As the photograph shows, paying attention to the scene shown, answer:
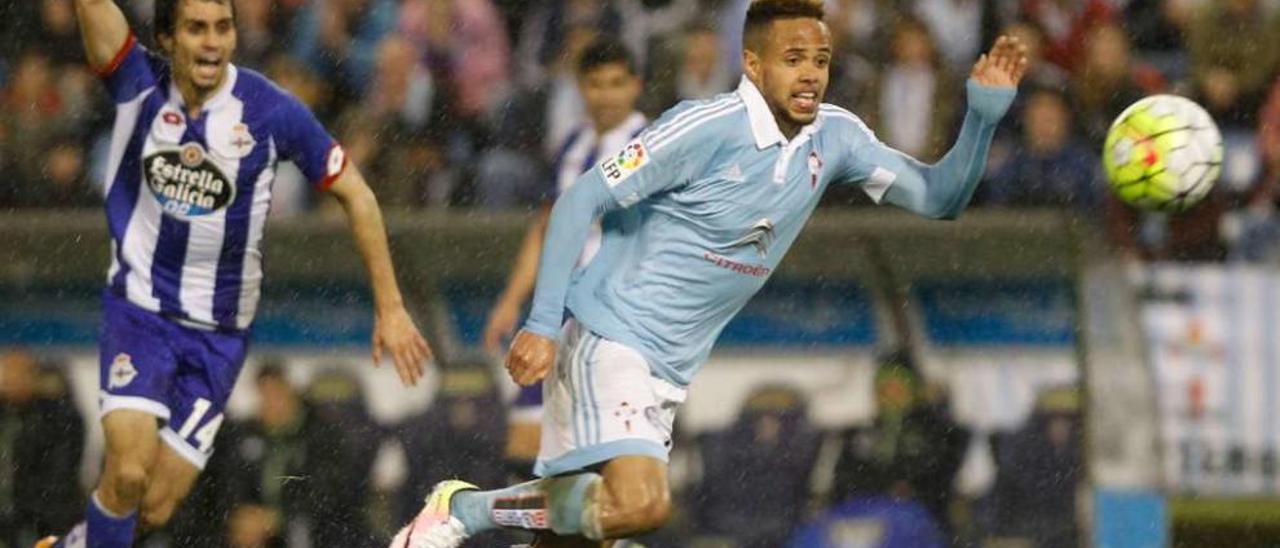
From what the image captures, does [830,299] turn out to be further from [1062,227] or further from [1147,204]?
[1147,204]

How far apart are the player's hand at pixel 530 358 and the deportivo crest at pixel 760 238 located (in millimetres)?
740

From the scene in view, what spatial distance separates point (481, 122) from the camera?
1363 centimetres

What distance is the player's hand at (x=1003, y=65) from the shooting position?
320 inches

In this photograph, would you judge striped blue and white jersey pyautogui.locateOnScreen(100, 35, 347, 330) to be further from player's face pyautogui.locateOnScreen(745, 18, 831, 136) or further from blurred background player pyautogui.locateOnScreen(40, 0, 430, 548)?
player's face pyautogui.locateOnScreen(745, 18, 831, 136)

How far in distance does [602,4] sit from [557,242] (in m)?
6.01

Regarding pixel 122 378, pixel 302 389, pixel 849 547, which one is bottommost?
pixel 849 547

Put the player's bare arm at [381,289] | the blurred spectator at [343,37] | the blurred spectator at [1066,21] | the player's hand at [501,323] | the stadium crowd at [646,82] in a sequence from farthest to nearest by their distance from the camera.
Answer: the blurred spectator at [343,37]
the blurred spectator at [1066,21]
the stadium crowd at [646,82]
the player's hand at [501,323]
the player's bare arm at [381,289]

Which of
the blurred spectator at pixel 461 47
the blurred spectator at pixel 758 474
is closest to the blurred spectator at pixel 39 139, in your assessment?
the blurred spectator at pixel 461 47

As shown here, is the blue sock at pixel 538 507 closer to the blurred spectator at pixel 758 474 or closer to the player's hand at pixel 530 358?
the player's hand at pixel 530 358

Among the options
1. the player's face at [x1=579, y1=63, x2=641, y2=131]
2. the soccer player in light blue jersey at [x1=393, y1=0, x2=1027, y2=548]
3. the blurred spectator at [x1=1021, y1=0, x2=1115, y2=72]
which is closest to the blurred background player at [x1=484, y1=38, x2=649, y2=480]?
the player's face at [x1=579, y1=63, x2=641, y2=131]

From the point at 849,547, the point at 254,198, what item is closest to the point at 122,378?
the point at 254,198

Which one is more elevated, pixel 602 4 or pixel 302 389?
pixel 602 4

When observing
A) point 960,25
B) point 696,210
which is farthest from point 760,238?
point 960,25

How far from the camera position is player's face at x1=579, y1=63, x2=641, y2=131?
10445 millimetres
